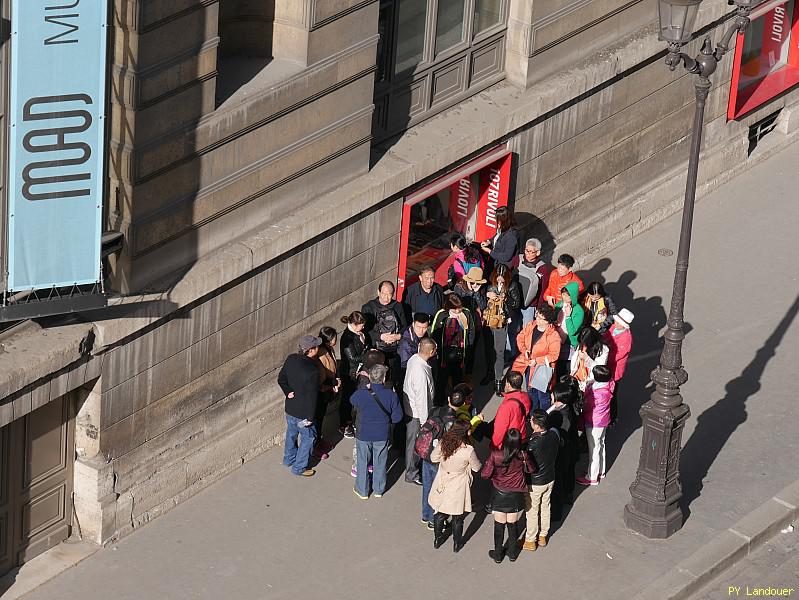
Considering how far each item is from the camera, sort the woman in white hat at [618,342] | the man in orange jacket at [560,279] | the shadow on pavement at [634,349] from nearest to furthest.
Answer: the woman in white hat at [618,342]
the shadow on pavement at [634,349]
the man in orange jacket at [560,279]

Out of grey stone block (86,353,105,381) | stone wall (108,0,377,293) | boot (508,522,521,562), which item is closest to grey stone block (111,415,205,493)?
grey stone block (86,353,105,381)

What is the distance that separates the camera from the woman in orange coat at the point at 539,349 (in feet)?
63.6

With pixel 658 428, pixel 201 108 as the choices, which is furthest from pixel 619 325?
pixel 201 108

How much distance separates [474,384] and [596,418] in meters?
2.73

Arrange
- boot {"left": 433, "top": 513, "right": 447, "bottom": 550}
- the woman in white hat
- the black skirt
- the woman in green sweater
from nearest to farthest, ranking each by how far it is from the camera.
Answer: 1. the black skirt
2. boot {"left": 433, "top": 513, "right": 447, "bottom": 550}
3. the woman in white hat
4. the woman in green sweater

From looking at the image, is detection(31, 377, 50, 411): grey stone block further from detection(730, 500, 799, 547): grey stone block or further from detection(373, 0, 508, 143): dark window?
detection(730, 500, 799, 547): grey stone block

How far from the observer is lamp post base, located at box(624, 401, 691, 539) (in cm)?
1825

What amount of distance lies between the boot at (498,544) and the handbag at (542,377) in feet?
6.78

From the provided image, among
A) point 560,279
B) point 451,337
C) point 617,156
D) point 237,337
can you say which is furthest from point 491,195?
point 237,337

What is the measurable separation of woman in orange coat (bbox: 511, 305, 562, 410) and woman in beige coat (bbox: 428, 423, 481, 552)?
77.9 inches

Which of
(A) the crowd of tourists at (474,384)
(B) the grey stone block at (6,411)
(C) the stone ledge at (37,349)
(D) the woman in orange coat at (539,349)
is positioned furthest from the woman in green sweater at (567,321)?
(B) the grey stone block at (6,411)

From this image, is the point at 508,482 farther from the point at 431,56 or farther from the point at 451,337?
the point at 431,56

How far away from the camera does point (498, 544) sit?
A: 59.2ft

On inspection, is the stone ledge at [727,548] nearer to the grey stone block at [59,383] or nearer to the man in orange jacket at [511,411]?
the man in orange jacket at [511,411]
